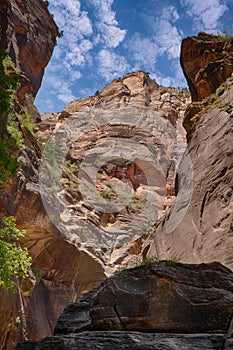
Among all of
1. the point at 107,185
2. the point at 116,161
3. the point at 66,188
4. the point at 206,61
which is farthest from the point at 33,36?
the point at 206,61

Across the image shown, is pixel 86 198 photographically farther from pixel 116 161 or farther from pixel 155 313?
pixel 155 313

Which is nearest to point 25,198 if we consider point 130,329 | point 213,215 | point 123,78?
point 213,215

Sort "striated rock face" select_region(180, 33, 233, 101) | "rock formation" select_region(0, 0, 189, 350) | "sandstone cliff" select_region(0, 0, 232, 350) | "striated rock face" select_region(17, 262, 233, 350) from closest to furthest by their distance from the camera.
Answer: "striated rock face" select_region(17, 262, 233, 350)
"sandstone cliff" select_region(0, 0, 232, 350)
"striated rock face" select_region(180, 33, 233, 101)
"rock formation" select_region(0, 0, 189, 350)

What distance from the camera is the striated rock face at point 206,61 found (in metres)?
15.8

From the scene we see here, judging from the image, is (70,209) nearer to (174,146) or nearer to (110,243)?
(110,243)

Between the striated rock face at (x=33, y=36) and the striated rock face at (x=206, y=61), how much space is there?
13.9 metres

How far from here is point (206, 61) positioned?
1792 cm

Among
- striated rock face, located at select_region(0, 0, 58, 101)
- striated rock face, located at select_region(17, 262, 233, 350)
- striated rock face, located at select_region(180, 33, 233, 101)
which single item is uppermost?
striated rock face, located at select_region(0, 0, 58, 101)

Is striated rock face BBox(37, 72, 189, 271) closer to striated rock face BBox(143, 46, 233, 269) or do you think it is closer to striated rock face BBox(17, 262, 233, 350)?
striated rock face BBox(143, 46, 233, 269)

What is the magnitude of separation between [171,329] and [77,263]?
17.2 meters

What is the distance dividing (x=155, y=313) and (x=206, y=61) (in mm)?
14992

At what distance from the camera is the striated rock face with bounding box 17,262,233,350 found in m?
5.94

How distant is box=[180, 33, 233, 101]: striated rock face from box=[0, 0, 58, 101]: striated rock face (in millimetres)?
13922

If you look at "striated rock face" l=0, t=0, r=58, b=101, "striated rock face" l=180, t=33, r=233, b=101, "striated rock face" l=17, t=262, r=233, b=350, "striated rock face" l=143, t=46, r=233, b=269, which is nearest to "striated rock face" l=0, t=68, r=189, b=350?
"striated rock face" l=0, t=0, r=58, b=101
